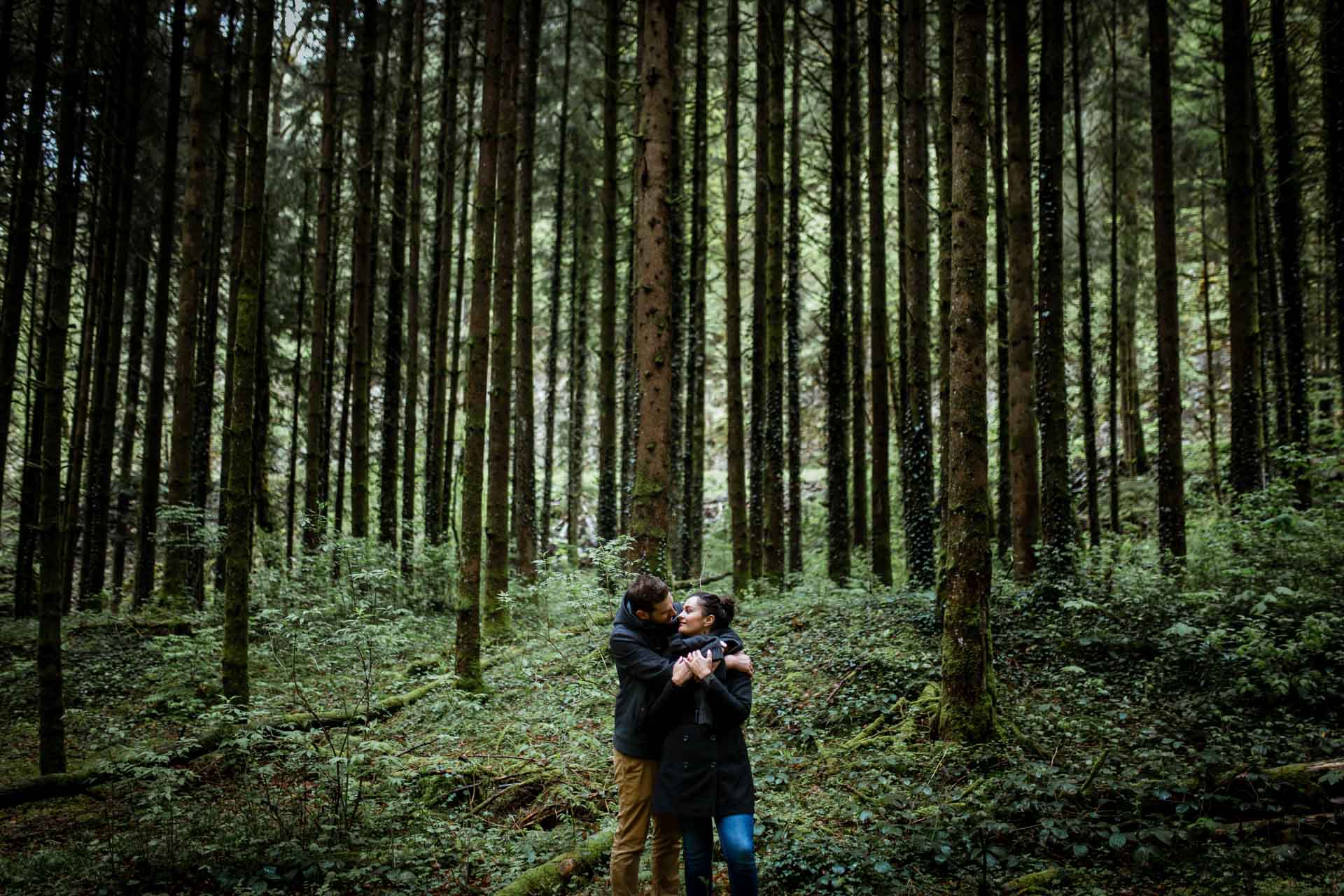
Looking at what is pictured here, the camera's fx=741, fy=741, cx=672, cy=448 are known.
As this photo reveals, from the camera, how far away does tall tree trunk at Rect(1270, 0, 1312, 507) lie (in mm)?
13070

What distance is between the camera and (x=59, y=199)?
21.8 feet

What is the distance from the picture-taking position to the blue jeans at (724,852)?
394cm

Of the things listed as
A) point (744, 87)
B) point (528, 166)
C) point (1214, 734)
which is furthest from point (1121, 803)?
point (744, 87)

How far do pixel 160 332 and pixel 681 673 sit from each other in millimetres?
14372

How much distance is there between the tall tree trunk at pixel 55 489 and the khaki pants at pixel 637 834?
18.1 feet

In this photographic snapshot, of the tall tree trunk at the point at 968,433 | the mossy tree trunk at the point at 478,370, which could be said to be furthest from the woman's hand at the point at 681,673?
the mossy tree trunk at the point at 478,370

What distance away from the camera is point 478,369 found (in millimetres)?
10117

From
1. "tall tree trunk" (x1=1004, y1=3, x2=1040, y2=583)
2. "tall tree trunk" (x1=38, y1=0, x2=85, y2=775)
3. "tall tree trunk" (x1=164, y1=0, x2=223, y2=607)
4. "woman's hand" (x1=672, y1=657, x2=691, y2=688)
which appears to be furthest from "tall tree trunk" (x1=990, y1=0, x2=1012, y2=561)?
"tall tree trunk" (x1=38, y1=0, x2=85, y2=775)

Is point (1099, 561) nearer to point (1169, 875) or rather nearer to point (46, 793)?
point (1169, 875)

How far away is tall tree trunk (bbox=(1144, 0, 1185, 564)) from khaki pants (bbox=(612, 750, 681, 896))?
1033cm

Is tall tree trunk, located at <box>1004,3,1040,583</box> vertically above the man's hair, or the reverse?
tall tree trunk, located at <box>1004,3,1040,583</box>

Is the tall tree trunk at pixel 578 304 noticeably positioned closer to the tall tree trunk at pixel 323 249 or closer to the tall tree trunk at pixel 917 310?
the tall tree trunk at pixel 323 249

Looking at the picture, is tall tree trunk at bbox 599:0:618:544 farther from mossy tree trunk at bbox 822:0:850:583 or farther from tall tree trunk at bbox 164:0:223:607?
tall tree trunk at bbox 164:0:223:607

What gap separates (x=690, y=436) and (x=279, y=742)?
427 inches
